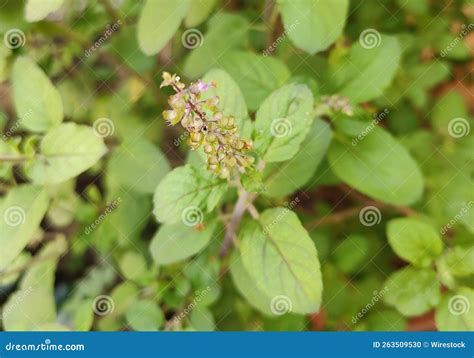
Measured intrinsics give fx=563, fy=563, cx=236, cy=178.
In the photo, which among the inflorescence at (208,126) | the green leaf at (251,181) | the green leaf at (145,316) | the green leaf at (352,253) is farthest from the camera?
the green leaf at (352,253)

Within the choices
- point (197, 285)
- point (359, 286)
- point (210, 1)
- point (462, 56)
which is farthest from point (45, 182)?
point (462, 56)

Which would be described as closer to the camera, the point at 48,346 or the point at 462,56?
the point at 48,346

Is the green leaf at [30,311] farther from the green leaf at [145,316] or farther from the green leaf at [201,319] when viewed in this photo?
the green leaf at [201,319]

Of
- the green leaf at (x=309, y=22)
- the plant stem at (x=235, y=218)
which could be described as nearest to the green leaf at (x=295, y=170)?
the plant stem at (x=235, y=218)

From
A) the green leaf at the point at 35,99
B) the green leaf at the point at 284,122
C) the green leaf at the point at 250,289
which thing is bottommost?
the green leaf at the point at 250,289

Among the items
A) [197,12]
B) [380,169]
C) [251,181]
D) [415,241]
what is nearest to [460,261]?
[415,241]

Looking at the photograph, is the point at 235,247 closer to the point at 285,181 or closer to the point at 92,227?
the point at 285,181
